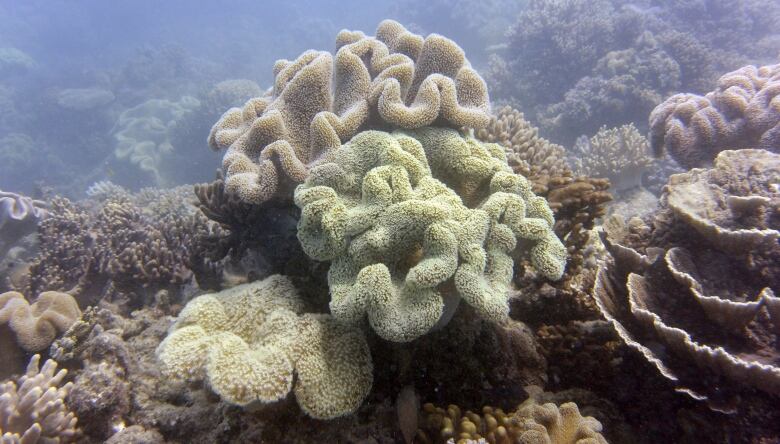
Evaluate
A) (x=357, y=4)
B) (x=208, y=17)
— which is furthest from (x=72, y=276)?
(x=357, y=4)

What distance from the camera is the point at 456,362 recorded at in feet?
8.58

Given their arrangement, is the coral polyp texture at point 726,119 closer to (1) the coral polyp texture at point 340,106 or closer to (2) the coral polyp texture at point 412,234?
(1) the coral polyp texture at point 340,106

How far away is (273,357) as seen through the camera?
215 cm

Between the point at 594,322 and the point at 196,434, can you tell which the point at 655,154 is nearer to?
the point at 594,322

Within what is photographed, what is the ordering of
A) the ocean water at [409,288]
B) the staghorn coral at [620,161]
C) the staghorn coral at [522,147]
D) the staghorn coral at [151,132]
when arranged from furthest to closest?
the staghorn coral at [151,132], the staghorn coral at [620,161], the staghorn coral at [522,147], the ocean water at [409,288]

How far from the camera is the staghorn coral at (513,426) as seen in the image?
212 centimetres

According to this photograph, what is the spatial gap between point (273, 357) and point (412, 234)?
1042 millimetres

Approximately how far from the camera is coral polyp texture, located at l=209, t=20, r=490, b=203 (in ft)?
9.68

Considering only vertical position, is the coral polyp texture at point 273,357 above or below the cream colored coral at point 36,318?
above

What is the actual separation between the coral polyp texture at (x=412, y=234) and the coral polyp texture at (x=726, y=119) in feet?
10.9

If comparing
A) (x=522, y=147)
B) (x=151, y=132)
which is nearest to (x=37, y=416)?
(x=522, y=147)

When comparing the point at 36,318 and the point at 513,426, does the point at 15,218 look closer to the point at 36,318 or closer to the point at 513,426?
the point at 36,318

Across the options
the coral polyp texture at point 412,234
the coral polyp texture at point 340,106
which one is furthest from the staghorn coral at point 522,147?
the coral polyp texture at point 412,234

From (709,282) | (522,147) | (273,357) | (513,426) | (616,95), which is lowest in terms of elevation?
(513,426)
